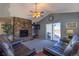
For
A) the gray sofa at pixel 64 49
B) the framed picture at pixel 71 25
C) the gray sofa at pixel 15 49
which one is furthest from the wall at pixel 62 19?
the gray sofa at pixel 15 49

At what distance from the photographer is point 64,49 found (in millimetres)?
2352

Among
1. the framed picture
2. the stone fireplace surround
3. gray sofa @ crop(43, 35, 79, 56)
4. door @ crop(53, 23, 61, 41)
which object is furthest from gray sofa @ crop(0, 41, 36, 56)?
the framed picture

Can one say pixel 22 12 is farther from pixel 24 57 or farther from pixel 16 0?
pixel 24 57

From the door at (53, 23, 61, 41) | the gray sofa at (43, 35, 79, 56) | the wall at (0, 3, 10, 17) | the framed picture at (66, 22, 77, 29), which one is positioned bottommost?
the gray sofa at (43, 35, 79, 56)

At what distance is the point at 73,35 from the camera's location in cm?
234

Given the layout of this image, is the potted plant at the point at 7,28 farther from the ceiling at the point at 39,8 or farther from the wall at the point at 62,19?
the wall at the point at 62,19

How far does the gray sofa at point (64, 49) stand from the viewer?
2.33 m

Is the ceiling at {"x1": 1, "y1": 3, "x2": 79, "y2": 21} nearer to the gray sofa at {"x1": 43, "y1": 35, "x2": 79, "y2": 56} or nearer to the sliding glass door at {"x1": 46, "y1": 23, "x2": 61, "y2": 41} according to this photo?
the sliding glass door at {"x1": 46, "y1": 23, "x2": 61, "y2": 41}

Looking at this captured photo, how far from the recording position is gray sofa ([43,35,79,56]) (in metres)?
2.33

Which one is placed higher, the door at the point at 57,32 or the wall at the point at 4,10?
the wall at the point at 4,10

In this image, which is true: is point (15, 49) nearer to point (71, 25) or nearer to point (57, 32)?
point (57, 32)

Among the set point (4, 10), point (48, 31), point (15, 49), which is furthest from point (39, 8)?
point (15, 49)

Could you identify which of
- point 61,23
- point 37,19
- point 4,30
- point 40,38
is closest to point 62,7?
point 61,23

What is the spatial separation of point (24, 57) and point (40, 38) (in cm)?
36
